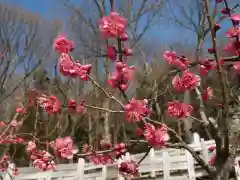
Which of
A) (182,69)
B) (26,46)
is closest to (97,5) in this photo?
(26,46)

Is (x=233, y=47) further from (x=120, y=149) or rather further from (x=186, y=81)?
(x=120, y=149)

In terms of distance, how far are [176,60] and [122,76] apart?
34 cm

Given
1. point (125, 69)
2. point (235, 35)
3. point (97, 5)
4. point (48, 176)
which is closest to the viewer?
point (235, 35)

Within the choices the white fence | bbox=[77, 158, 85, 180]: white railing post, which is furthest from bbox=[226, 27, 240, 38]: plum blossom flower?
bbox=[77, 158, 85, 180]: white railing post

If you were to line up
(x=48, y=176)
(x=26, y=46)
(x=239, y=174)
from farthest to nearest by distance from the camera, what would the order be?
(x=26, y=46) → (x=48, y=176) → (x=239, y=174)

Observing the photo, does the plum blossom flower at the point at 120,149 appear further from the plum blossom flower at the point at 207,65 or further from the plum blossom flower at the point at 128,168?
the plum blossom flower at the point at 207,65

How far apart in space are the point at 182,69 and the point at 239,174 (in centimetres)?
336

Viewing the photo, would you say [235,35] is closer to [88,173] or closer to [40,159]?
[40,159]

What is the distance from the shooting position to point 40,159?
1.82 metres

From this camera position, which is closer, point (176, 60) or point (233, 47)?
point (233, 47)

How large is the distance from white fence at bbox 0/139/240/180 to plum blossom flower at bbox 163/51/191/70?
3.52m

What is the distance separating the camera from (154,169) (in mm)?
5367

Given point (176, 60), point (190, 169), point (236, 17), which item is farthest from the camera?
point (190, 169)

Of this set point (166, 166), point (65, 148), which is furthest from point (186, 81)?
point (166, 166)
